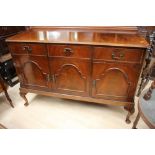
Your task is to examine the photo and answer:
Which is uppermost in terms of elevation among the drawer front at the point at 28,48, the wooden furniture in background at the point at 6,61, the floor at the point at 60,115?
the drawer front at the point at 28,48

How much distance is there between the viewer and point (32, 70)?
1552 mm

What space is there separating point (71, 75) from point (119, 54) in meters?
0.53

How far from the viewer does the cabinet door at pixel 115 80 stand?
49.6 inches

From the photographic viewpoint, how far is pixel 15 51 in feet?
4.79

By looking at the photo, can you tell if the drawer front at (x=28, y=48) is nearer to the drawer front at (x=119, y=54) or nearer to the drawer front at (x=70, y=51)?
the drawer front at (x=70, y=51)

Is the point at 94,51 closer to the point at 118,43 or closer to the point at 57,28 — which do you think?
the point at 118,43

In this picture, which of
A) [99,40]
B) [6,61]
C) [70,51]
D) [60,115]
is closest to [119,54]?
[99,40]

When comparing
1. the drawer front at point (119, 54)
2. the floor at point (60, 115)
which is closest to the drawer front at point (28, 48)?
the drawer front at point (119, 54)

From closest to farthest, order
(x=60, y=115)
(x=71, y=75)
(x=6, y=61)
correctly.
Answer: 1. (x=71, y=75)
2. (x=60, y=115)
3. (x=6, y=61)

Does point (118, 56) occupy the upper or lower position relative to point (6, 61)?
upper

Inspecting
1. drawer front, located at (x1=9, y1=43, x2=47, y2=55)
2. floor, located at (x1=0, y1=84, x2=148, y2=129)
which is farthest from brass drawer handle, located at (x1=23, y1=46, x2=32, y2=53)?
floor, located at (x1=0, y1=84, x2=148, y2=129)

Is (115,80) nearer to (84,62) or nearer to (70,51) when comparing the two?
(84,62)

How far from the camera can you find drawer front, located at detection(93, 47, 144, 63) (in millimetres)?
1150

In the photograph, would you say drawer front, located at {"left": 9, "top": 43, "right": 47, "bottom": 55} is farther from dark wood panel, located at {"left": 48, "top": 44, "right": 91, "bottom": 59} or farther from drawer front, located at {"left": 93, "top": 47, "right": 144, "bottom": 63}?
drawer front, located at {"left": 93, "top": 47, "right": 144, "bottom": 63}
